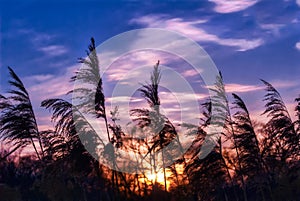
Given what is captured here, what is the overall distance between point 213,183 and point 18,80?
461 inches

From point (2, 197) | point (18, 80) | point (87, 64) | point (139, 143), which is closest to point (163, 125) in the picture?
point (87, 64)

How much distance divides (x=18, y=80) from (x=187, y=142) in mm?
9258

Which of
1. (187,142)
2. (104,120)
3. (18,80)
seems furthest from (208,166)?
(18,80)

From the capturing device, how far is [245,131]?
19938 millimetres

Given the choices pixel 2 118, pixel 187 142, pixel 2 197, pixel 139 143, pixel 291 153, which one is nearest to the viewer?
pixel 2 118

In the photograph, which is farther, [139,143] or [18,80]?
[139,143]

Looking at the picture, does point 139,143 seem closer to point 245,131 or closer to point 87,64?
point 245,131

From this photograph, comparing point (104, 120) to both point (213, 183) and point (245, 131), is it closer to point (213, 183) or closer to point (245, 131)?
point (245, 131)

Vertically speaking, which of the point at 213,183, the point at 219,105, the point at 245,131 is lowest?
the point at 213,183

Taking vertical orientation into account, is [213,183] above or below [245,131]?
below

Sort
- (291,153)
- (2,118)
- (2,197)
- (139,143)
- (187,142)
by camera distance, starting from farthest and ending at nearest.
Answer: (2,197) → (139,143) → (187,142) → (291,153) → (2,118)

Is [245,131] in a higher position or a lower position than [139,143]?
lower

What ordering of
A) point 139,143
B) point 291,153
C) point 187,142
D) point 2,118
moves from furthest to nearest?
point 139,143
point 187,142
point 291,153
point 2,118

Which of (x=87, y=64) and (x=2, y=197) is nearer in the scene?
(x=87, y=64)
